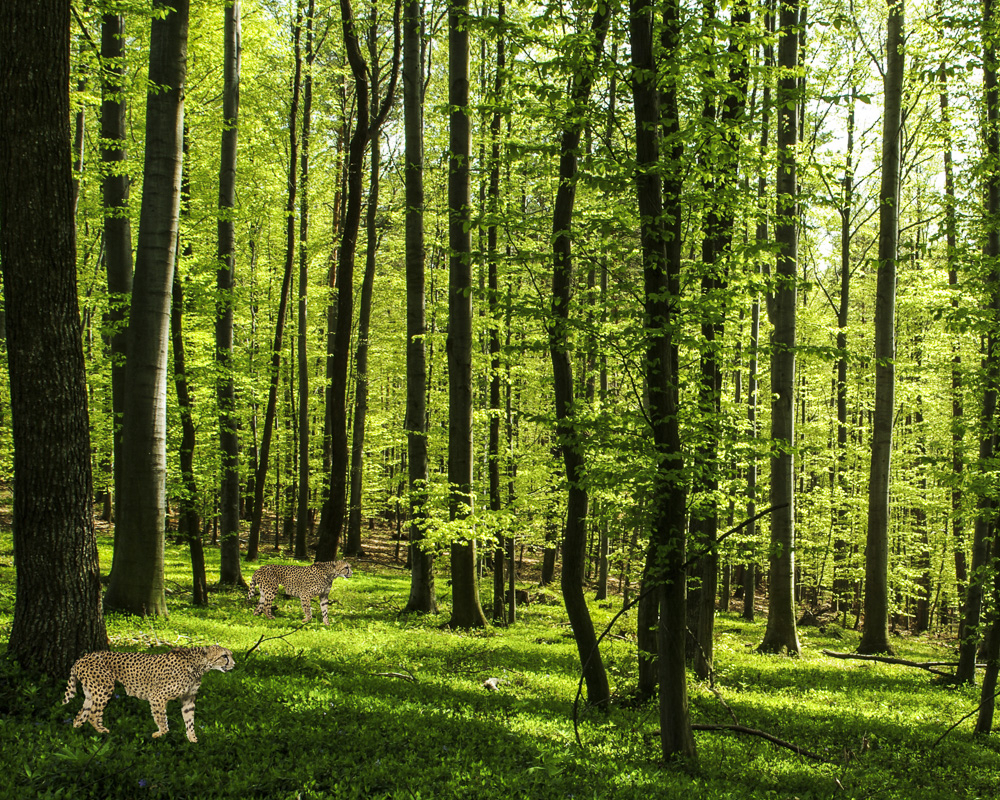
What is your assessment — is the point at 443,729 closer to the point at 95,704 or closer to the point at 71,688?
the point at 95,704

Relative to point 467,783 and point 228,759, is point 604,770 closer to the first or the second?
point 467,783

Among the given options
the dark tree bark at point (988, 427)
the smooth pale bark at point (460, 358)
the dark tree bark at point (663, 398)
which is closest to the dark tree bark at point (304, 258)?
the smooth pale bark at point (460, 358)

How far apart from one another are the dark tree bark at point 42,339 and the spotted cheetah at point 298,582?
5.17m

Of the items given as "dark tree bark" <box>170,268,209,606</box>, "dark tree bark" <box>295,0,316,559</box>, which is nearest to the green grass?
"dark tree bark" <box>170,268,209,606</box>

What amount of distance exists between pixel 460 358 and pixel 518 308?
5.24 m

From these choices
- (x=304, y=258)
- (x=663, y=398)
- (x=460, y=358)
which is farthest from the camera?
(x=304, y=258)

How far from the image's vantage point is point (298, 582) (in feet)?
35.3

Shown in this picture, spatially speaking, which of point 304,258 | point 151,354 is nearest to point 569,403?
point 151,354

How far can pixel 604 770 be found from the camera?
5.58 metres

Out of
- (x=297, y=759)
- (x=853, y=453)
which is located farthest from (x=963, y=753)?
(x=853, y=453)

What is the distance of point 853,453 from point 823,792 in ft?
56.4

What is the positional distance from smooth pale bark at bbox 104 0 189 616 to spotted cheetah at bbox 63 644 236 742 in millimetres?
4593

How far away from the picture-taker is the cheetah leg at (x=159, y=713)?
448 centimetres

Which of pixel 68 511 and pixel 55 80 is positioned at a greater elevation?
pixel 55 80
